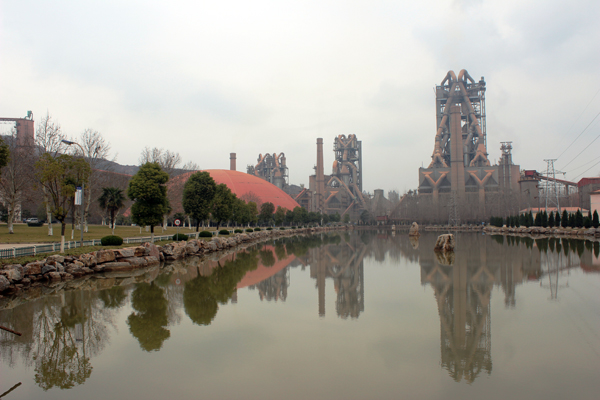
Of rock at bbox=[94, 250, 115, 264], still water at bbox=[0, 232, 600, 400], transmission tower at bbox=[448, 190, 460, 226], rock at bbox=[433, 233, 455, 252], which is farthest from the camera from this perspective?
A: transmission tower at bbox=[448, 190, 460, 226]

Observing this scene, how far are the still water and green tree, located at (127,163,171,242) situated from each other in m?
11.6

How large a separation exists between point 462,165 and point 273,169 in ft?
179

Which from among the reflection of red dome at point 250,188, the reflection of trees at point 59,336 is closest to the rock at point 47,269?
the reflection of trees at point 59,336

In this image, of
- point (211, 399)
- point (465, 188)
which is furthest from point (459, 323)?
point (465, 188)

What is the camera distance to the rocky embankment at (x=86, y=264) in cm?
1336

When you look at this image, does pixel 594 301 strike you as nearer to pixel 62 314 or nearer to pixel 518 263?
pixel 518 263

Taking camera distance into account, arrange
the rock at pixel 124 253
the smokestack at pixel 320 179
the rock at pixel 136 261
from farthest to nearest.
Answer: the smokestack at pixel 320 179 < the rock at pixel 136 261 < the rock at pixel 124 253

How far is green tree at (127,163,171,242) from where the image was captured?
25188mm

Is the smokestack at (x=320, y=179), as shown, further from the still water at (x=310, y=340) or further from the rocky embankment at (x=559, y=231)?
the still water at (x=310, y=340)

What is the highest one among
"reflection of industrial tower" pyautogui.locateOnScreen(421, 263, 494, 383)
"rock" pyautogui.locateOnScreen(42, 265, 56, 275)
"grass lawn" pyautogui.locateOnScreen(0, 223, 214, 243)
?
"grass lawn" pyautogui.locateOnScreen(0, 223, 214, 243)

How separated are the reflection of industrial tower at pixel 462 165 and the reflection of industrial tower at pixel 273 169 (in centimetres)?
4308

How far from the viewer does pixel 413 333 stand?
8062 mm

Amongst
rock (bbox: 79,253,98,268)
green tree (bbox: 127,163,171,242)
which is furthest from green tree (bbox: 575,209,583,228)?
rock (bbox: 79,253,98,268)

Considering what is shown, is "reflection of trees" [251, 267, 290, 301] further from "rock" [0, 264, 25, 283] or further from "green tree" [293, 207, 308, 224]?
"green tree" [293, 207, 308, 224]
